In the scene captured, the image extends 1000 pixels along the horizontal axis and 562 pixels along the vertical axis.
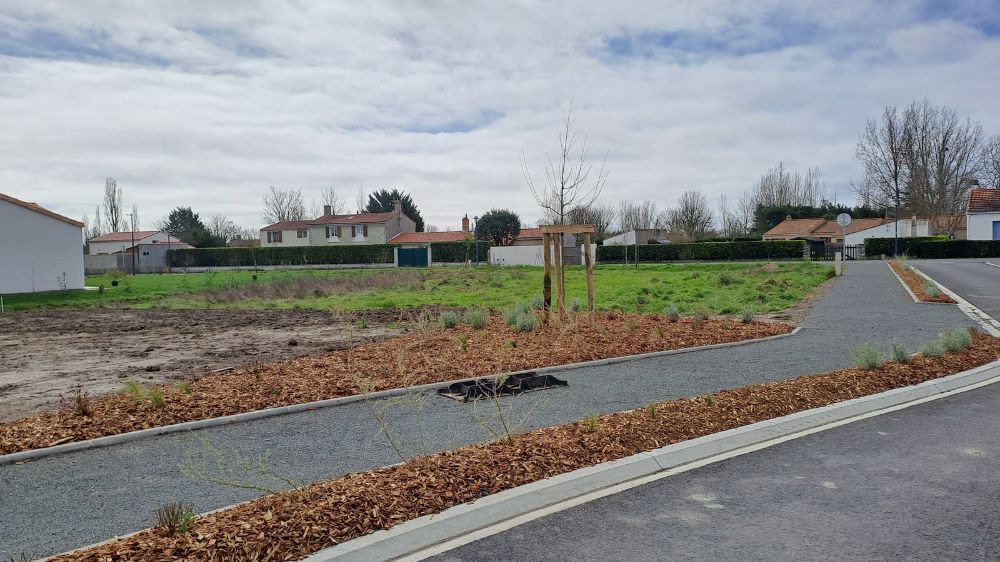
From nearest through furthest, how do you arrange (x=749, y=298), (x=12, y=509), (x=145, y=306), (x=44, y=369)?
(x=12, y=509), (x=44, y=369), (x=749, y=298), (x=145, y=306)

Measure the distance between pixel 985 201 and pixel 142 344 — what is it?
5888 centimetres

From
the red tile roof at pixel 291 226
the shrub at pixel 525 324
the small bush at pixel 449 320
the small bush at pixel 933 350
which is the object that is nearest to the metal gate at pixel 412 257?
the red tile roof at pixel 291 226

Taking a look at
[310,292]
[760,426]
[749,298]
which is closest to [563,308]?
[760,426]

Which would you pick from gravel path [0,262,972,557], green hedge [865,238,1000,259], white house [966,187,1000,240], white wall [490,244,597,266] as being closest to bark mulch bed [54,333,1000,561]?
gravel path [0,262,972,557]

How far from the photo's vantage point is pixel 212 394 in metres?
7.70

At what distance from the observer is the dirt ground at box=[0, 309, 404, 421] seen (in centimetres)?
948

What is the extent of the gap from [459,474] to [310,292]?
A: 73.7ft

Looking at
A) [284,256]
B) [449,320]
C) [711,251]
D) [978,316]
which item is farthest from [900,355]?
[284,256]

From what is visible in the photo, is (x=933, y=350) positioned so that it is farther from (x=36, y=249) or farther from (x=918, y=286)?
(x=36, y=249)

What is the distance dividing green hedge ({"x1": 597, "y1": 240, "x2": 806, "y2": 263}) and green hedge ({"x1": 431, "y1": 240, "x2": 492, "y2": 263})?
11384 mm

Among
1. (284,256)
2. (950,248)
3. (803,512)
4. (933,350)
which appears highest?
(284,256)

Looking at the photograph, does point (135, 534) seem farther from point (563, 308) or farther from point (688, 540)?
point (563, 308)

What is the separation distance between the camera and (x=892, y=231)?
6738 cm

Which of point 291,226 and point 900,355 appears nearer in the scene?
point 900,355
